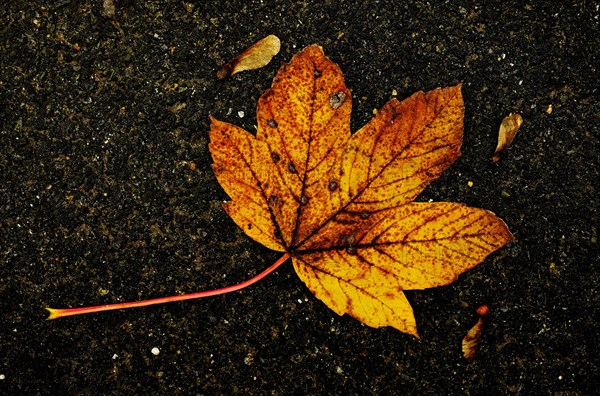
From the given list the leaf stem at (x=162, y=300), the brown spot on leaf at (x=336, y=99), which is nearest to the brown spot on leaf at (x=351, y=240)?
the leaf stem at (x=162, y=300)

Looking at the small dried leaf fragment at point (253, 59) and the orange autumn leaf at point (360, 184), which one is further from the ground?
the small dried leaf fragment at point (253, 59)

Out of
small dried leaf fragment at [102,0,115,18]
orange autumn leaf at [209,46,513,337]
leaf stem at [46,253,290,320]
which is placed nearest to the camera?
orange autumn leaf at [209,46,513,337]

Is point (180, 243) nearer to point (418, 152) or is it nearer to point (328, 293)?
point (328, 293)

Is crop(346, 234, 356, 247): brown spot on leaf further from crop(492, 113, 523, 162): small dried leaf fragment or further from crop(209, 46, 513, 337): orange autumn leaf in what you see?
crop(492, 113, 523, 162): small dried leaf fragment

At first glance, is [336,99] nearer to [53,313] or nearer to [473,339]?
[473,339]

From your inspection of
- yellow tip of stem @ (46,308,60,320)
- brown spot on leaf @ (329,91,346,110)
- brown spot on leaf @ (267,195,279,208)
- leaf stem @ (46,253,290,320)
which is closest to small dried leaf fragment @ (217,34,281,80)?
brown spot on leaf @ (329,91,346,110)

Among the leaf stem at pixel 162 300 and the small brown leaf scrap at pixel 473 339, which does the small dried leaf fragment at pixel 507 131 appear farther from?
the leaf stem at pixel 162 300
